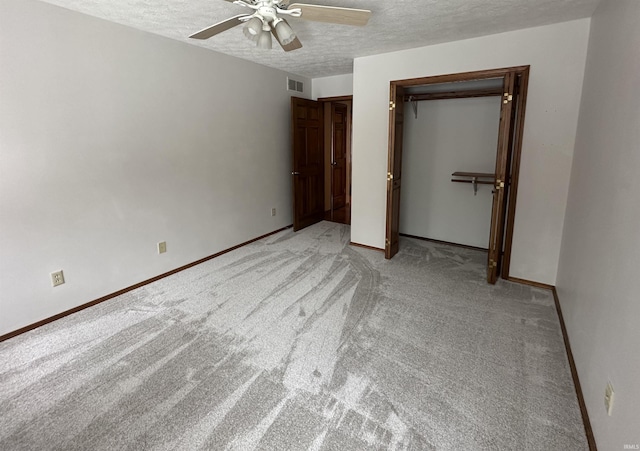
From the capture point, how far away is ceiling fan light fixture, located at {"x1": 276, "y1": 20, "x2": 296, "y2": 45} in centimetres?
207

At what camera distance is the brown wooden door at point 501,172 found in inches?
114

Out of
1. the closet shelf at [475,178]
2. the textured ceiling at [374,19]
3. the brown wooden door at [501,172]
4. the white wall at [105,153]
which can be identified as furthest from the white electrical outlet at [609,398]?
the white wall at [105,153]

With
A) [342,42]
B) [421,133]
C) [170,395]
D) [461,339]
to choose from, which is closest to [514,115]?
[421,133]

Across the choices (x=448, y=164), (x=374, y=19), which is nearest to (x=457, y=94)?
(x=448, y=164)

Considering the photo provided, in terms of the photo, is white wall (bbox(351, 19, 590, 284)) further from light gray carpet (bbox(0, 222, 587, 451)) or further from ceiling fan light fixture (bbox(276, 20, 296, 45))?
ceiling fan light fixture (bbox(276, 20, 296, 45))

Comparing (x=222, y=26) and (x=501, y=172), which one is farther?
(x=501, y=172)

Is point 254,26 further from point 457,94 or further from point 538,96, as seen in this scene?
point 457,94

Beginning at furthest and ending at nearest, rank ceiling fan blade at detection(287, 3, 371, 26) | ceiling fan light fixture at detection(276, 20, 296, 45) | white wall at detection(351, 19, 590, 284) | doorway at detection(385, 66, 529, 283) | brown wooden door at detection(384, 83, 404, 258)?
1. brown wooden door at detection(384, 83, 404, 258)
2. doorway at detection(385, 66, 529, 283)
3. white wall at detection(351, 19, 590, 284)
4. ceiling fan light fixture at detection(276, 20, 296, 45)
5. ceiling fan blade at detection(287, 3, 371, 26)

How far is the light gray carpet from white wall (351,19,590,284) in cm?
47

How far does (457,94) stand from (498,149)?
122 cm

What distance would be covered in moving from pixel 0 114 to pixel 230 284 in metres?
2.14

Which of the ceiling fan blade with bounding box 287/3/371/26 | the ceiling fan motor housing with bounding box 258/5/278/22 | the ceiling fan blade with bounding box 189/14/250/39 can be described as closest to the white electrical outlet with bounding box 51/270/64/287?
the ceiling fan blade with bounding box 189/14/250/39

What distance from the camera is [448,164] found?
171 inches

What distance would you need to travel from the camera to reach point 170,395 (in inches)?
73.4
